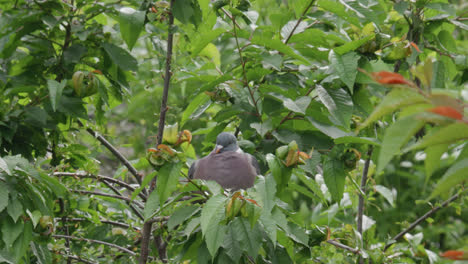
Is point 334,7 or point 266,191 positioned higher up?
point 334,7

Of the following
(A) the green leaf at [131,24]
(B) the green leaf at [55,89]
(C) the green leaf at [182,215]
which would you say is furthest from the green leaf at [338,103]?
(B) the green leaf at [55,89]

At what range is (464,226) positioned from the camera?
3650 millimetres

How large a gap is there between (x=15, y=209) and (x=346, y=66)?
77cm

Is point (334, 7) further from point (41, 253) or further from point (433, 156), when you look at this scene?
point (41, 253)

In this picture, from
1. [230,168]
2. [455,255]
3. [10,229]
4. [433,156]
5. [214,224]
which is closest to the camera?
[455,255]

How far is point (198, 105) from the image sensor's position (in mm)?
1400

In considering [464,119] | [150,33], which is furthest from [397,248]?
[464,119]

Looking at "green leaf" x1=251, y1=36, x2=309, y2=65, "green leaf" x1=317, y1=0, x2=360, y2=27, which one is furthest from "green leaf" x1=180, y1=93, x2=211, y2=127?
"green leaf" x1=317, y1=0, x2=360, y2=27

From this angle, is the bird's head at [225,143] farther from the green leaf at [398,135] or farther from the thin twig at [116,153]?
the green leaf at [398,135]

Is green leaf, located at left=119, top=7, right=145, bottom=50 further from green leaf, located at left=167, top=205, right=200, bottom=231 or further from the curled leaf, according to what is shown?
the curled leaf

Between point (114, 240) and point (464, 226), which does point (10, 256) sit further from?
point (464, 226)

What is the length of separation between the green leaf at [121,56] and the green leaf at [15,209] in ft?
1.49

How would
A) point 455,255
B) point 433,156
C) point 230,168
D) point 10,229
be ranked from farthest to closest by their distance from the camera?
point 230,168 → point 10,229 → point 433,156 → point 455,255

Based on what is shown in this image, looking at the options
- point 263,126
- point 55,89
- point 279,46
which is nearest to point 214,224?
point 263,126
